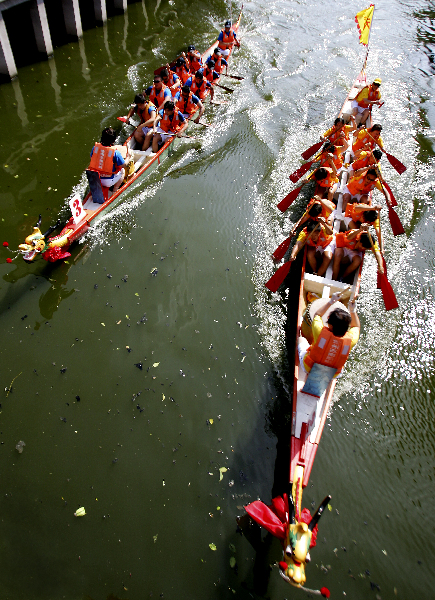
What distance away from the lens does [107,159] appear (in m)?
7.86

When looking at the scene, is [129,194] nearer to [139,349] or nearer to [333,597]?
[139,349]

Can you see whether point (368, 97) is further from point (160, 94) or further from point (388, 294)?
point (388, 294)

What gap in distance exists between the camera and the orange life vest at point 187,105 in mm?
10914

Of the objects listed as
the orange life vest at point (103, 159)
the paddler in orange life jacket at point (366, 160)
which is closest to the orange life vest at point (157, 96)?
the orange life vest at point (103, 159)

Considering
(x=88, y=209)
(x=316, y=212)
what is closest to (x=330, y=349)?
(x=316, y=212)

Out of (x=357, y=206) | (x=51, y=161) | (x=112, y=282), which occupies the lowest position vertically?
(x=112, y=282)

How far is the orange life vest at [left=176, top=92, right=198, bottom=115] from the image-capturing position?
10.9 meters

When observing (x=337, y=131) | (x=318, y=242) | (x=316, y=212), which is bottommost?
(x=318, y=242)

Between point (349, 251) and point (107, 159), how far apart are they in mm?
5079

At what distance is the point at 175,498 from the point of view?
521 centimetres

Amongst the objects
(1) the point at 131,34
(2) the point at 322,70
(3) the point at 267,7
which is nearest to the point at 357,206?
(2) the point at 322,70

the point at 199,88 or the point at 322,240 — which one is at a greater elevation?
the point at 199,88

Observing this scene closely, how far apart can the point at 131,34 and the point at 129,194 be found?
10344 millimetres

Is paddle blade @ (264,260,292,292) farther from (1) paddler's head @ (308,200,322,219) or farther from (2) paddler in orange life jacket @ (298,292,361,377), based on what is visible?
(2) paddler in orange life jacket @ (298,292,361,377)
